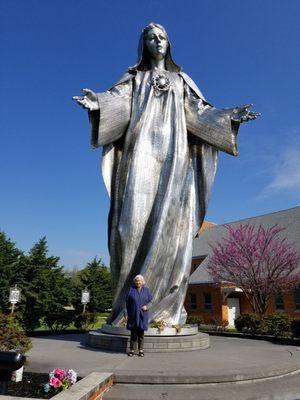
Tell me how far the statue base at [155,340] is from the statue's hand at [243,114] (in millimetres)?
5520

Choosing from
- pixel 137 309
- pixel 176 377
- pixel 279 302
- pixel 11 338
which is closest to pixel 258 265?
pixel 279 302

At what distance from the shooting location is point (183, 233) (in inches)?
407

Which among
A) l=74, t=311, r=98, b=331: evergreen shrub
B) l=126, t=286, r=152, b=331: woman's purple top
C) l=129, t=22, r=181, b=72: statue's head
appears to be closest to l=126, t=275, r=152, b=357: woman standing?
l=126, t=286, r=152, b=331: woman's purple top

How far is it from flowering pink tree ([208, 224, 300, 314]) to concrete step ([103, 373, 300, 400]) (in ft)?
70.6

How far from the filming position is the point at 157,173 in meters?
10.4

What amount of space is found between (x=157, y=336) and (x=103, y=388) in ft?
12.0

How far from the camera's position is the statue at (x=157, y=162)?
9.86m

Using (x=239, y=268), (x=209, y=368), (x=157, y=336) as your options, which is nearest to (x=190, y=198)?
(x=157, y=336)

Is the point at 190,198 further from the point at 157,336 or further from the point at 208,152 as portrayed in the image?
the point at 157,336

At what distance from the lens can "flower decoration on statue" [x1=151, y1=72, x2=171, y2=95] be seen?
1105 cm

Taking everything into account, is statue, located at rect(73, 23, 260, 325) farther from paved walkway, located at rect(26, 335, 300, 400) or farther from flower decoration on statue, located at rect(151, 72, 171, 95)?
paved walkway, located at rect(26, 335, 300, 400)

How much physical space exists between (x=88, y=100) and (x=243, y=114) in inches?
161

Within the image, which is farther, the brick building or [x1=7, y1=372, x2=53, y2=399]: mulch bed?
the brick building

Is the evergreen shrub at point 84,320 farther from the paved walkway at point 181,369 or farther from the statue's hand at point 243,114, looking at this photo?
the statue's hand at point 243,114
